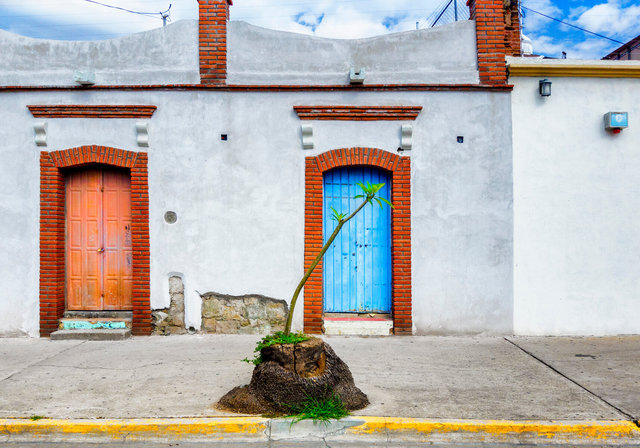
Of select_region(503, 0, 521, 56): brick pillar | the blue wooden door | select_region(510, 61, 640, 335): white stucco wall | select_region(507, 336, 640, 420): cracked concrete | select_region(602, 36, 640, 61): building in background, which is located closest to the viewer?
select_region(507, 336, 640, 420): cracked concrete

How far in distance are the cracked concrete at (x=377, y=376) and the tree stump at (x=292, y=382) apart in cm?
25

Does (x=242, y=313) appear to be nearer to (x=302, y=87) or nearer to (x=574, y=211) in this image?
(x=302, y=87)

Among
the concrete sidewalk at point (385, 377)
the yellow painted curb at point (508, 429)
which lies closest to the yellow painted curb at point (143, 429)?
the concrete sidewalk at point (385, 377)

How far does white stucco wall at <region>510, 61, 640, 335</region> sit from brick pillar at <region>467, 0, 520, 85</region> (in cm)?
33

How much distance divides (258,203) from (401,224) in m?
2.20

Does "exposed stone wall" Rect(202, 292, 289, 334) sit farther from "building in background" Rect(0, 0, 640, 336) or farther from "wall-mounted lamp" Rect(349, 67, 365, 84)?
"wall-mounted lamp" Rect(349, 67, 365, 84)

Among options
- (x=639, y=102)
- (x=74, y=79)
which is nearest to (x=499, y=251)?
(x=639, y=102)

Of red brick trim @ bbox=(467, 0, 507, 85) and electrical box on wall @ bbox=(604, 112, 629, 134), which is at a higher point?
red brick trim @ bbox=(467, 0, 507, 85)

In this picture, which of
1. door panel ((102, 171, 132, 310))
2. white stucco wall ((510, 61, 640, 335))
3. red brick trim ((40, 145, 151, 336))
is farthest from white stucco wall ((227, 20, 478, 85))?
door panel ((102, 171, 132, 310))

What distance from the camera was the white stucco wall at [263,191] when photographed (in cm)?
789

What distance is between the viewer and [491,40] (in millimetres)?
7938

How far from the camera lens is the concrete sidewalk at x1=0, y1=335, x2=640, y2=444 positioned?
479 cm

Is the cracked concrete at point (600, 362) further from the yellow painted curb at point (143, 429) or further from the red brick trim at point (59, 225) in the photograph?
the red brick trim at point (59, 225)

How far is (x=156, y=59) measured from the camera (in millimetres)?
7984
